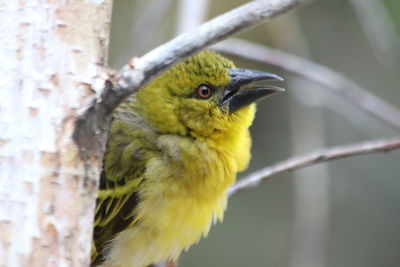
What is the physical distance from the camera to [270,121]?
572 centimetres

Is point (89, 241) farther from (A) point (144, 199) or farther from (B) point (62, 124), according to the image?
(A) point (144, 199)

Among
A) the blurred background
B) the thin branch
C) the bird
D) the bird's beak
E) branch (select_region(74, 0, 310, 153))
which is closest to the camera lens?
branch (select_region(74, 0, 310, 153))

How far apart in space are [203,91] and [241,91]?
0.55 feet

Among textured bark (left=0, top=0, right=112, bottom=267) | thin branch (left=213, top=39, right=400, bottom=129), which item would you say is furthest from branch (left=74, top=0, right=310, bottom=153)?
thin branch (left=213, top=39, right=400, bottom=129)

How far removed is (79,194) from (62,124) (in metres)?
0.18

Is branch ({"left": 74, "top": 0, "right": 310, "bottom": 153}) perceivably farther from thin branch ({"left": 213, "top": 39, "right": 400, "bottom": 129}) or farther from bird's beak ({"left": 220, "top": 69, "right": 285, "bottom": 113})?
thin branch ({"left": 213, "top": 39, "right": 400, "bottom": 129})

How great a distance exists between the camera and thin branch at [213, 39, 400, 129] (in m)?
3.07

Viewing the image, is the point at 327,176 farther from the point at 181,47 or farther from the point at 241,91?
the point at 181,47

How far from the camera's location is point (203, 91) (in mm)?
3012

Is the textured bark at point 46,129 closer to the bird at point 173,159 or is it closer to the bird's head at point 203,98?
the bird at point 173,159

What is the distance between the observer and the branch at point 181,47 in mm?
1627

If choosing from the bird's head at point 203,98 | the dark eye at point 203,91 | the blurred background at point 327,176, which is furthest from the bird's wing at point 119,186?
the blurred background at point 327,176

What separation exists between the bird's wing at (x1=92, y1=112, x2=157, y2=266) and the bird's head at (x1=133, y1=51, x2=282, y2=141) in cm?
15

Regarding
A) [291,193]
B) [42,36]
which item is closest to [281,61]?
[42,36]
